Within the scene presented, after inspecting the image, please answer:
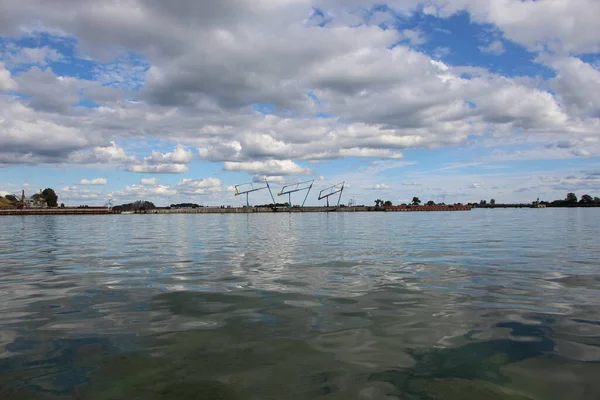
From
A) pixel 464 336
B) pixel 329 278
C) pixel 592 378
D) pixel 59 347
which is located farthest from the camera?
pixel 329 278

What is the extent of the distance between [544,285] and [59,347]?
582 inches

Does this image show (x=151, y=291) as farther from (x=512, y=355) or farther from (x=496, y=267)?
(x=496, y=267)

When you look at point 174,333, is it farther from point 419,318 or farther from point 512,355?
point 512,355

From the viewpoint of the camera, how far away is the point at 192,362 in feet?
24.7

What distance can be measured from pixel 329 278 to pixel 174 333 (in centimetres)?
792

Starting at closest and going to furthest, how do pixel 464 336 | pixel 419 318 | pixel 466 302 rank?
pixel 464 336, pixel 419 318, pixel 466 302

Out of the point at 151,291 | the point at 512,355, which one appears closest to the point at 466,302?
the point at 512,355

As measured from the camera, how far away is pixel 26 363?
7492 mm

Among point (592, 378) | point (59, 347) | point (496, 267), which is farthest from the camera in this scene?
point (496, 267)

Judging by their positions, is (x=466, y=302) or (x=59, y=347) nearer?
(x=59, y=347)

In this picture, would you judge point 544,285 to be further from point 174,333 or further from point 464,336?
point 174,333

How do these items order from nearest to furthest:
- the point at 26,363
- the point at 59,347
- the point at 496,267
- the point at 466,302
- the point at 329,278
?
the point at 26,363 < the point at 59,347 < the point at 466,302 < the point at 329,278 < the point at 496,267

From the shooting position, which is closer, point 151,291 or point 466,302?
point 466,302

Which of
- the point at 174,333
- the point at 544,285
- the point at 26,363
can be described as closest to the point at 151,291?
the point at 174,333
